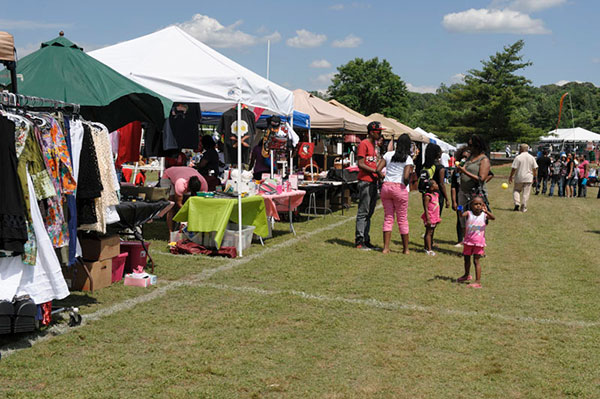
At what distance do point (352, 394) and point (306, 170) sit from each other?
552 inches

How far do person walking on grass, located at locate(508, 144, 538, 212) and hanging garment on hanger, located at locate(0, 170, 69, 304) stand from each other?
14.2 meters

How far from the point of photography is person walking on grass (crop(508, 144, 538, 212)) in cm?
1658

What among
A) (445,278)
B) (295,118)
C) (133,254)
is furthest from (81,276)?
(295,118)

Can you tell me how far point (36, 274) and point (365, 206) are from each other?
18.5ft

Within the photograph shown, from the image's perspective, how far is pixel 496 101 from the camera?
4619 centimetres

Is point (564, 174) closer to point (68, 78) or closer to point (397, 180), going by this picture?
point (397, 180)

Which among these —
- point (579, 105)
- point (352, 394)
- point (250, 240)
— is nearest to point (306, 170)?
point (250, 240)

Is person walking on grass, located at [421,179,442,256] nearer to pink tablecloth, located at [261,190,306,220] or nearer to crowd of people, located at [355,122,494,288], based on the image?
crowd of people, located at [355,122,494,288]

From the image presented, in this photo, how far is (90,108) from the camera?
25.4 ft

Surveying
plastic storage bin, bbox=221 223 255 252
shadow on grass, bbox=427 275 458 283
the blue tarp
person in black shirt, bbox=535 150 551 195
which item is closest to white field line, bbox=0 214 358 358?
plastic storage bin, bbox=221 223 255 252

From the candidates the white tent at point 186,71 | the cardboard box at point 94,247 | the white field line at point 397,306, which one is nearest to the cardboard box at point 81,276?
the cardboard box at point 94,247

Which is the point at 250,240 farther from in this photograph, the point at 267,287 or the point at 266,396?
the point at 266,396

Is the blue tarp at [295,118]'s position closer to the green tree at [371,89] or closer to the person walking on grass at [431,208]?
the person walking on grass at [431,208]

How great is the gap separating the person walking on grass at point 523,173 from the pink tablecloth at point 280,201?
8.31m
